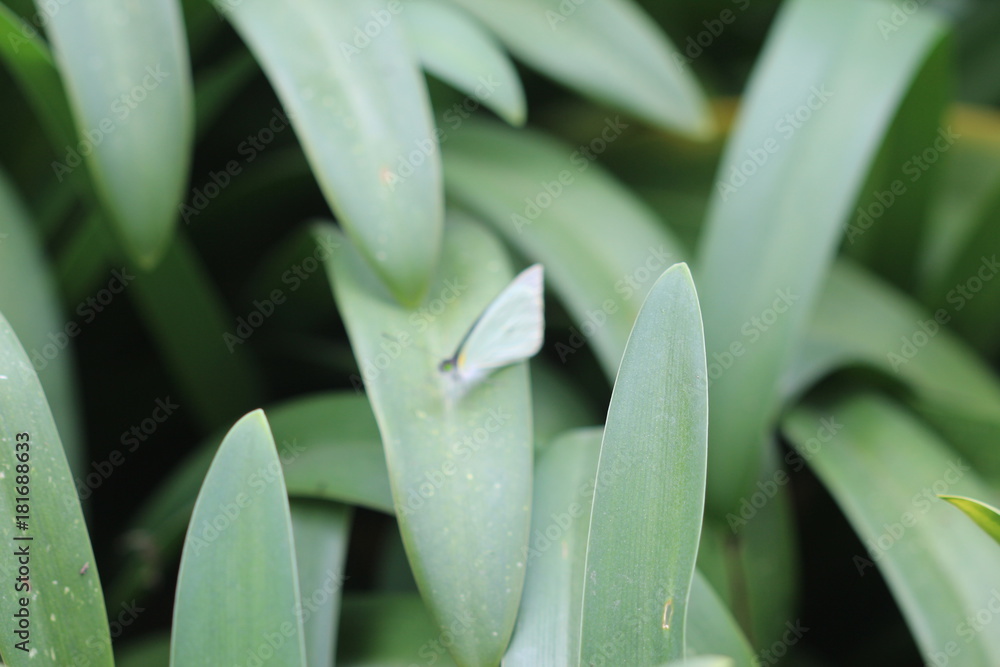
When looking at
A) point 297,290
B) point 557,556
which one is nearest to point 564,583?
point 557,556

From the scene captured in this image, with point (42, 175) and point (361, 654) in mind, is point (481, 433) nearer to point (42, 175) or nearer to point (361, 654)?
point (361, 654)

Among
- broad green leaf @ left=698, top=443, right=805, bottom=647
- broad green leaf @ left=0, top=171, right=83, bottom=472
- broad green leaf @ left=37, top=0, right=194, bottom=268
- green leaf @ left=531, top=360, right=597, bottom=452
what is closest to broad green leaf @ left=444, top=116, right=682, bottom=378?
green leaf @ left=531, top=360, right=597, bottom=452

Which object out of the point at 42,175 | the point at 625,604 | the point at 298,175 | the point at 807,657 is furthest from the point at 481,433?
the point at 42,175

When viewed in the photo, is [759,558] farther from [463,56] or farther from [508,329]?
[463,56]

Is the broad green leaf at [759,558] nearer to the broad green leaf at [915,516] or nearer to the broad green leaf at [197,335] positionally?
the broad green leaf at [915,516]

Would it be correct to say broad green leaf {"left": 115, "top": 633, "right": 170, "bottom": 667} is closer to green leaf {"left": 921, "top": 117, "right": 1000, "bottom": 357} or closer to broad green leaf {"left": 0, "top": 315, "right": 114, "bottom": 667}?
broad green leaf {"left": 0, "top": 315, "right": 114, "bottom": 667}
